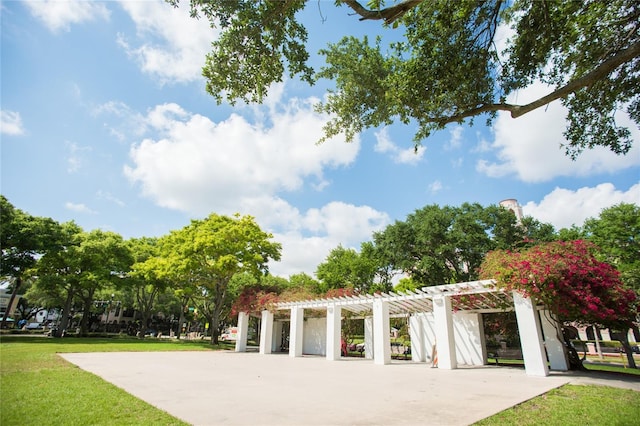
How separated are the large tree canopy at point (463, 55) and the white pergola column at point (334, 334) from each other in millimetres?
11235

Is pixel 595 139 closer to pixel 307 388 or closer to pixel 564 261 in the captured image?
pixel 564 261

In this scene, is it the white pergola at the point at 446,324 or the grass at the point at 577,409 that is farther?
the white pergola at the point at 446,324

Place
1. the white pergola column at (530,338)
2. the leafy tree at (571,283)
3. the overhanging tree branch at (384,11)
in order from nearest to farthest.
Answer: the overhanging tree branch at (384,11), the leafy tree at (571,283), the white pergola column at (530,338)

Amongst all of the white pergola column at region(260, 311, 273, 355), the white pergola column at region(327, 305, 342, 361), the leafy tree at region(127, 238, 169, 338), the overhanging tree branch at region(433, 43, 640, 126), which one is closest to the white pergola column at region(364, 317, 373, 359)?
the white pergola column at region(327, 305, 342, 361)

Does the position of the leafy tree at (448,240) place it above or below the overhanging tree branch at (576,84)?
above

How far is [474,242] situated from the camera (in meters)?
25.7

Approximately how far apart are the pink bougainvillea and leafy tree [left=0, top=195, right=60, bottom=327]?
26716 mm

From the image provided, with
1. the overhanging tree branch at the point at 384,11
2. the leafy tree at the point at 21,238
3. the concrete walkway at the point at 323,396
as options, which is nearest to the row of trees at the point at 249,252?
the leafy tree at the point at 21,238

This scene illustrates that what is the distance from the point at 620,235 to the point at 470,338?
763 inches

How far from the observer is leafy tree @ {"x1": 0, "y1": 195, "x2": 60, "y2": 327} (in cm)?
1925

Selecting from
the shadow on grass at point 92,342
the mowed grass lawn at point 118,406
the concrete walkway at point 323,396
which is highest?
the mowed grass lawn at point 118,406

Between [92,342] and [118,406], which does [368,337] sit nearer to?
[118,406]

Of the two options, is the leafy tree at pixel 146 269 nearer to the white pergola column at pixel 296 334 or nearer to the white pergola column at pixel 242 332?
the white pergola column at pixel 242 332

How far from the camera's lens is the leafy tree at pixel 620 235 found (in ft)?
77.0
